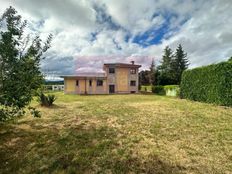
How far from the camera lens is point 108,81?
30031 mm

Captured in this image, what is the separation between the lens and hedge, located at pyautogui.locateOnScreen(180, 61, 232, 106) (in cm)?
1173

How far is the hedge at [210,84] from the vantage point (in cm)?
1173

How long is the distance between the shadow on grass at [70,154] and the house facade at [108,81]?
23.4 metres

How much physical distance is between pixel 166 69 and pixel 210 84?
32607 millimetres

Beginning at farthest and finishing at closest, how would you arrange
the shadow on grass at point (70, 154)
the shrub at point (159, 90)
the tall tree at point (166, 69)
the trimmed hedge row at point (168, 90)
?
1. the tall tree at point (166, 69)
2. the shrub at point (159, 90)
3. the trimmed hedge row at point (168, 90)
4. the shadow on grass at point (70, 154)

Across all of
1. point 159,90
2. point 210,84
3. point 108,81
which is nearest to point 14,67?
point 210,84

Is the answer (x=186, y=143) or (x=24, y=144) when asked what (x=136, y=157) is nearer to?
(x=186, y=143)

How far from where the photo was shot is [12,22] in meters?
4.25

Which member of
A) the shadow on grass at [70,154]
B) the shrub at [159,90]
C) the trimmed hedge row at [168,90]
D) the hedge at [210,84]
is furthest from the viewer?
the shrub at [159,90]

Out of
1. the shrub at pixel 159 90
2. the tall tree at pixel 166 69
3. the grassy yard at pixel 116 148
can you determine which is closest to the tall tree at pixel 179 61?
the tall tree at pixel 166 69

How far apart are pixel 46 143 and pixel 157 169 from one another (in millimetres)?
3430

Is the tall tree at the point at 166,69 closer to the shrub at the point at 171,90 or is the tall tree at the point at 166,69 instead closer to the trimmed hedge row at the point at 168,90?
the trimmed hedge row at the point at 168,90

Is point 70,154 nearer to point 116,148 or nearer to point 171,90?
point 116,148

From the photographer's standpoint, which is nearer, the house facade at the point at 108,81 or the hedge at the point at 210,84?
the hedge at the point at 210,84
